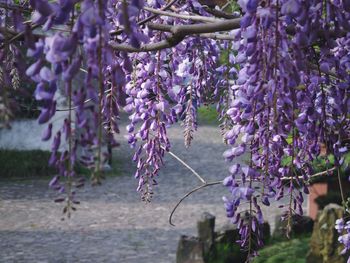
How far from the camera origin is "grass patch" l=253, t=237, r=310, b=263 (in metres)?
5.46

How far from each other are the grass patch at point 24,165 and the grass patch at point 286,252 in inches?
255

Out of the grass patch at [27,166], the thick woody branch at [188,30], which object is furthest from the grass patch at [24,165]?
the thick woody branch at [188,30]

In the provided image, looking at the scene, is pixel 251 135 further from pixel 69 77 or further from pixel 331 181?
pixel 331 181

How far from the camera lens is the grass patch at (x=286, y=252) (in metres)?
5.46

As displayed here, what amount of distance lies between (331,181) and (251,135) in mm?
5321

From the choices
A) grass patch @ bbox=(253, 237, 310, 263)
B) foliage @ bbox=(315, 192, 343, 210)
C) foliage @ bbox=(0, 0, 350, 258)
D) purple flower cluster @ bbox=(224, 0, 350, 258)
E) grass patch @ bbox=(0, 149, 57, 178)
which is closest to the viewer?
foliage @ bbox=(0, 0, 350, 258)

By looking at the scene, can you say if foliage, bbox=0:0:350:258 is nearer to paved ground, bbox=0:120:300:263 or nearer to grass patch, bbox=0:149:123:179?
paved ground, bbox=0:120:300:263

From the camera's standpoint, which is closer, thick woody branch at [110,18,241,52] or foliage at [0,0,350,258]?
foliage at [0,0,350,258]

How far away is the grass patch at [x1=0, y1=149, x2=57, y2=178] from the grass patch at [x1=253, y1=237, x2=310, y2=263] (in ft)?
21.3

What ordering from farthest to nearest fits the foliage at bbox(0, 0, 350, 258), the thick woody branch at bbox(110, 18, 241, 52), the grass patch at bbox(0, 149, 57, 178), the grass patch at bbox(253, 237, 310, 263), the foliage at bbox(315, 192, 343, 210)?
the grass patch at bbox(0, 149, 57, 178) < the foliage at bbox(315, 192, 343, 210) < the grass patch at bbox(253, 237, 310, 263) < the thick woody branch at bbox(110, 18, 241, 52) < the foliage at bbox(0, 0, 350, 258)

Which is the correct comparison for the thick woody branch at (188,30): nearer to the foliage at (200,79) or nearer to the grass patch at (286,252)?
the foliage at (200,79)

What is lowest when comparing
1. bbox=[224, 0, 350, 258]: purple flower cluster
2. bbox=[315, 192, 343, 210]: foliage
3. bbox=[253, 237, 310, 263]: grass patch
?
bbox=[315, 192, 343, 210]: foliage

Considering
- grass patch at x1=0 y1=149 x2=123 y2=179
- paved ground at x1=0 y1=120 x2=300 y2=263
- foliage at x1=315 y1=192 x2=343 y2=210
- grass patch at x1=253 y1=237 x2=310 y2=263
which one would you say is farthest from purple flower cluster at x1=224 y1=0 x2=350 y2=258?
grass patch at x1=0 y1=149 x2=123 y2=179

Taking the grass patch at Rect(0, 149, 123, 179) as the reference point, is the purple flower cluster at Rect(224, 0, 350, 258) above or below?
above
